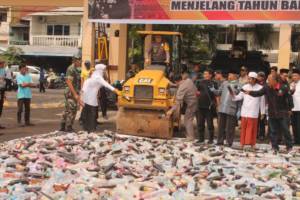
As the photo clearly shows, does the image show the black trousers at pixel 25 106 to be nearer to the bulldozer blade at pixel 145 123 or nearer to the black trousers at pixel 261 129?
the bulldozer blade at pixel 145 123

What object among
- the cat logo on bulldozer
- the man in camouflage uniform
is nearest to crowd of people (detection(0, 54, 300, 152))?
the man in camouflage uniform

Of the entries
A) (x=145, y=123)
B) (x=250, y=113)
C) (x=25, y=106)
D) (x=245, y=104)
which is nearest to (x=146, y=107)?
(x=145, y=123)

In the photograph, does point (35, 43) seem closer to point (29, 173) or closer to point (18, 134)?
point (18, 134)

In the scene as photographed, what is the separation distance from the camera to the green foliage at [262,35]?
3384cm

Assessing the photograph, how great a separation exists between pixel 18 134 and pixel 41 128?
1512 millimetres

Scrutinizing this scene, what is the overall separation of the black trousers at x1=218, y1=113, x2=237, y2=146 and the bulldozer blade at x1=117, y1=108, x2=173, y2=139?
131 centimetres

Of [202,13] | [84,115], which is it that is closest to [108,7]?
[202,13]

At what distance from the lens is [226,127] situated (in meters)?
13.1

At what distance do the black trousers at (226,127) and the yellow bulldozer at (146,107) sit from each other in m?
1.31

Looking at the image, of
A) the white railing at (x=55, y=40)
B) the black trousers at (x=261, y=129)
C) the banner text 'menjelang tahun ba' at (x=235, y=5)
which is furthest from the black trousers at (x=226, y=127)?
the white railing at (x=55, y=40)

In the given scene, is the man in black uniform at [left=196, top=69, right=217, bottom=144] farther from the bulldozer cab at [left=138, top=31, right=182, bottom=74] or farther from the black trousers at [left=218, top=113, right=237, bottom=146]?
the bulldozer cab at [left=138, top=31, right=182, bottom=74]

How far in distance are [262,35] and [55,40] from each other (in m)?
19.7

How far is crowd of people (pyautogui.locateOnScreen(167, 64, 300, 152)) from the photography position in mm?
12625

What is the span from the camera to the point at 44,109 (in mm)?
22109
